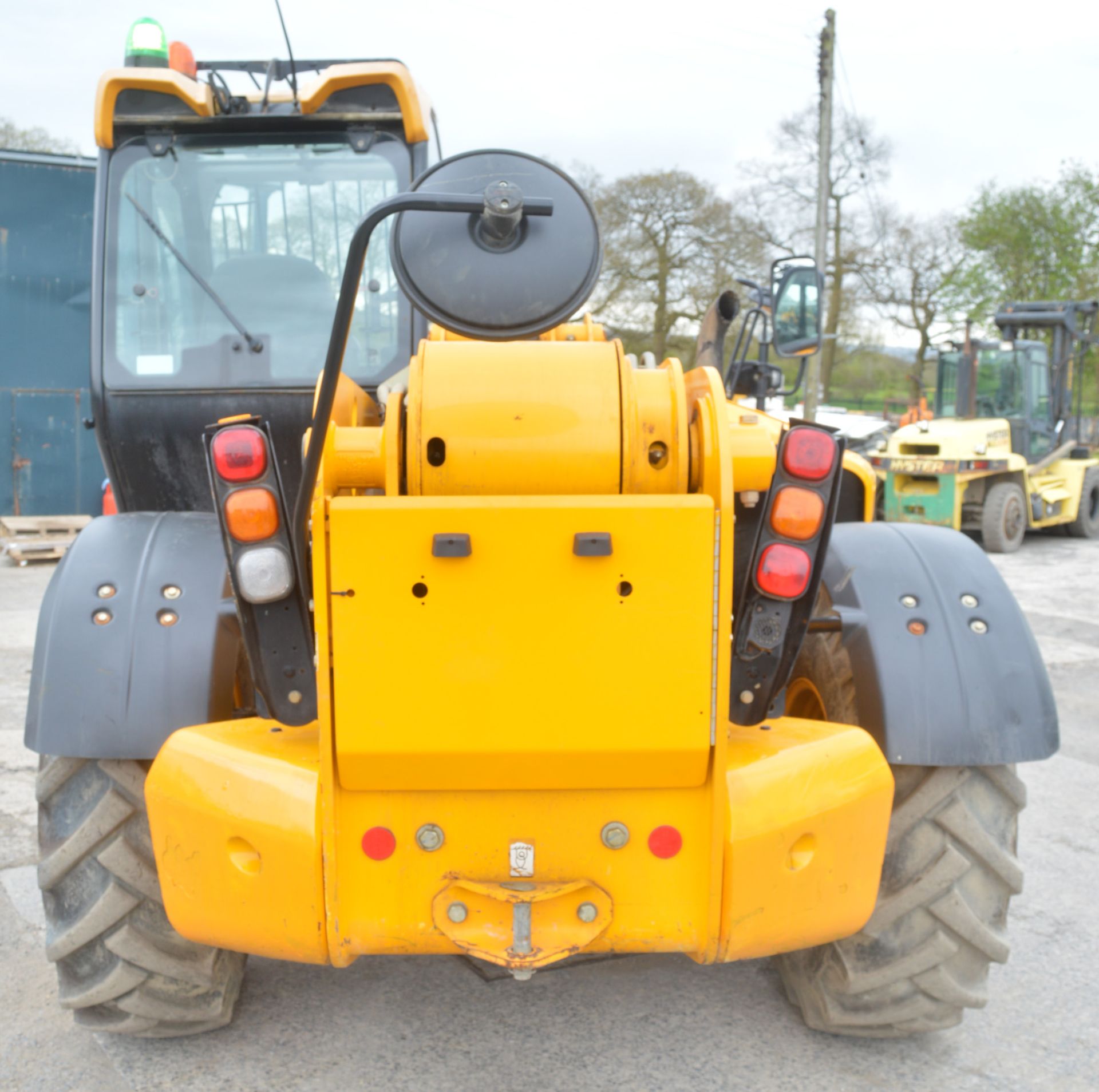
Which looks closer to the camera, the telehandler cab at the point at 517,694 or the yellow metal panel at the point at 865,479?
the telehandler cab at the point at 517,694

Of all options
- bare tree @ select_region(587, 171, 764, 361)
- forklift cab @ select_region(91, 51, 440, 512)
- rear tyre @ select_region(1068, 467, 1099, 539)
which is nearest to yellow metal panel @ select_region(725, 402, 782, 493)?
forklift cab @ select_region(91, 51, 440, 512)

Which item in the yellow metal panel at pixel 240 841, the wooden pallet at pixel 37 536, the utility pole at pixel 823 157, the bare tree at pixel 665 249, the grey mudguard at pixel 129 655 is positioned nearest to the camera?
the yellow metal panel at pixel 240 841

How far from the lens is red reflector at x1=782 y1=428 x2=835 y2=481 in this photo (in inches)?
83.2

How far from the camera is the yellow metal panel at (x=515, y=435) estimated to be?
6.77 ft

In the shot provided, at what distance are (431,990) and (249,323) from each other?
2107 mm

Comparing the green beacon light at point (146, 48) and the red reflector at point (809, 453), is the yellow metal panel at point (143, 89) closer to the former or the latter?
the green beacon light at point (146, 48)

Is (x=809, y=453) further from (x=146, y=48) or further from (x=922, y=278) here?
(x=922, y=278)

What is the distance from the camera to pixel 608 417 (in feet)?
6.84

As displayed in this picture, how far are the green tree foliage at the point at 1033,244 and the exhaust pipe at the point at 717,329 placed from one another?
92.0ft

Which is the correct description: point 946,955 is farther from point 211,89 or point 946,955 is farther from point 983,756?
point 211,89

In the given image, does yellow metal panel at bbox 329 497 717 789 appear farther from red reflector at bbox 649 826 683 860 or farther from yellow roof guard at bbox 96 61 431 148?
yellow roof guard at bbox 96 61 431 148

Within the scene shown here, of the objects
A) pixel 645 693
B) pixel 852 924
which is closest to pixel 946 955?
pixel 852 924

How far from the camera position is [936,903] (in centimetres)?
251

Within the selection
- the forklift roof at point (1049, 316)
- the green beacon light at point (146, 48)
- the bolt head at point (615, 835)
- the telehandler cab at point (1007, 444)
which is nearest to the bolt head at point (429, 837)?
the bolt head at point (615, 835)
